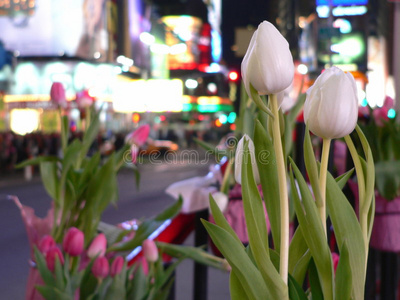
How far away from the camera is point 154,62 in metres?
42.2

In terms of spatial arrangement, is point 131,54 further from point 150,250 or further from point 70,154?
point 150,250

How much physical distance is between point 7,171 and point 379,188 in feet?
52.6

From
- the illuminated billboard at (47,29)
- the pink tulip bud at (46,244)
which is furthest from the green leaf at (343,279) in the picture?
the illuminated billboard at (47,29)

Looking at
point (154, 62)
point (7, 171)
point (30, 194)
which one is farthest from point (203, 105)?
point (30, 194)

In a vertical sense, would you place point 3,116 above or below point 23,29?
below

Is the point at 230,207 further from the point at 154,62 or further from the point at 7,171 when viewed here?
the point at 154,62

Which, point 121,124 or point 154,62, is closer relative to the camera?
point 121,124

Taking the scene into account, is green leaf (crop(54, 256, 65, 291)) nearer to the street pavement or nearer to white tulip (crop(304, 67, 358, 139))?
white tulip (crop(304, 67, 358, 139))

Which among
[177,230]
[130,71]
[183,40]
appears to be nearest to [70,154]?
[177,230]

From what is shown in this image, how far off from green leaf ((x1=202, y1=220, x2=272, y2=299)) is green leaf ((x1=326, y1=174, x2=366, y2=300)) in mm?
109

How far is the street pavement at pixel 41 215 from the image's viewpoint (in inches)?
181

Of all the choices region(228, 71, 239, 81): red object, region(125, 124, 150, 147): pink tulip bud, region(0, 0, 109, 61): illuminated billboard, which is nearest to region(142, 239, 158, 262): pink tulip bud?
region(125, 124, 150, 147): pink tulip bud

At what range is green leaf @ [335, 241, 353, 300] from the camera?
71 cm

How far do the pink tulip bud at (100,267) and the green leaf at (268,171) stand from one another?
2.04 ft
